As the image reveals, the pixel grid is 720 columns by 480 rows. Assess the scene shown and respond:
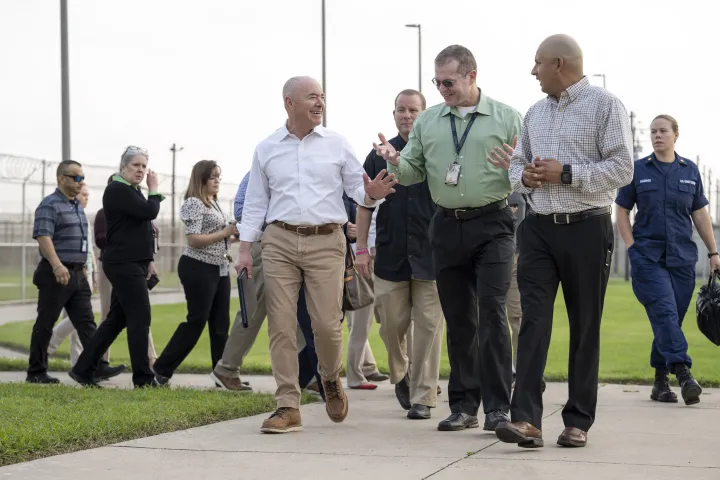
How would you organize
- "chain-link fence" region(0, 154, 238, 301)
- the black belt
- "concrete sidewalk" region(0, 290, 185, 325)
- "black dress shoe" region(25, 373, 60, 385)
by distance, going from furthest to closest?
1. "chain-link fence" region(0, 154, 238, 301)
2. "concrete sidewalk" region(0, 290, 185, 325)
3. "black dress shoe" region(25, 373, 60, 385)
4. the black belt

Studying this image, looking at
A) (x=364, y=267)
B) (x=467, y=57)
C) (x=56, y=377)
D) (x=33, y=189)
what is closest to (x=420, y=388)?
(x=364, y=267)

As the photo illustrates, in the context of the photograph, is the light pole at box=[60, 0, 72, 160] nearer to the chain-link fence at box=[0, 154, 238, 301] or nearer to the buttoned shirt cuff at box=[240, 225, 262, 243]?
the chain-link fence at box=[0, 154, 238, 301]

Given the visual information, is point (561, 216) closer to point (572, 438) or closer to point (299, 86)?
point (572, 438)

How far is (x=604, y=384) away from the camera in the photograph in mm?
9664

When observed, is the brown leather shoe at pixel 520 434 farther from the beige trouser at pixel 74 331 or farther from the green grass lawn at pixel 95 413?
the beige trouser at pixel 74 331

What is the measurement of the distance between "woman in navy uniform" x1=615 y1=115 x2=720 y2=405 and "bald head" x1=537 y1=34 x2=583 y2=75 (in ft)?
8.79

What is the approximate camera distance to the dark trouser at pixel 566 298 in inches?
243

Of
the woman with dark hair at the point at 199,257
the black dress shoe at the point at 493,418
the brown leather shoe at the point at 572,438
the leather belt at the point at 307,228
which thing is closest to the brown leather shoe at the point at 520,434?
the brown leather shoe at the point at 572,438

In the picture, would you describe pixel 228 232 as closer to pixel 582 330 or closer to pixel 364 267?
pixel 364 267

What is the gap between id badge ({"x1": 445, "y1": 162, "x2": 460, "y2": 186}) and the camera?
6836mm

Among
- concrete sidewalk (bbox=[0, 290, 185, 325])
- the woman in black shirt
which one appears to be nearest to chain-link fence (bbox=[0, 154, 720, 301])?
concrete sidewalk (bbox=[0, 290, 185, 325])

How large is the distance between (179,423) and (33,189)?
22.2 m

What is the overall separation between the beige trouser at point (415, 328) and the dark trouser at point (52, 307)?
332 centimetres

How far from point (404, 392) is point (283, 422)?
149cm
